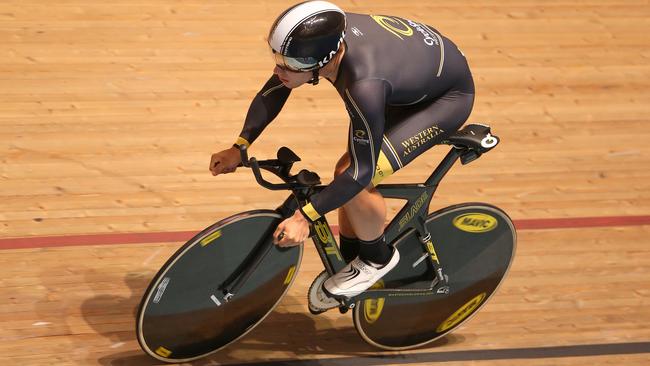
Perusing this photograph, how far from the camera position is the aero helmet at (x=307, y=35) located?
11.1ft

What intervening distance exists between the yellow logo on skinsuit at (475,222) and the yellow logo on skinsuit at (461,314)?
357 mm

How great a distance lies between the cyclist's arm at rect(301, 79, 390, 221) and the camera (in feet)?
11.4

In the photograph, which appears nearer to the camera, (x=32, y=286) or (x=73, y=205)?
(x=32, y=286)

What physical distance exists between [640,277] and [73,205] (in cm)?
285

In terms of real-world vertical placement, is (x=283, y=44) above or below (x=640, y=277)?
above

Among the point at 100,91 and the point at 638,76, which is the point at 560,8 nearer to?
the point at 638,76

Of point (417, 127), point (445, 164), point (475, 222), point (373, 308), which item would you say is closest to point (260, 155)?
point (373, 308)

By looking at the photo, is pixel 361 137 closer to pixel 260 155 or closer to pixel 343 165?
pixel 343 165

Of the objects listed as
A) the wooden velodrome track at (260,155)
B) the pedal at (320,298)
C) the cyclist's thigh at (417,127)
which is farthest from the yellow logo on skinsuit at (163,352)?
the cyclist's thigh at (417,127)

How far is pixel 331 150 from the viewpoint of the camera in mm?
5719

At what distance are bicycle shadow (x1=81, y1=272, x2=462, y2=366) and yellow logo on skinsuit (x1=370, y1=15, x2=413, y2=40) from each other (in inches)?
57.2

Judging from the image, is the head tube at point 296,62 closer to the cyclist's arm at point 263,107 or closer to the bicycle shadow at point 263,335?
the cyclist's arm at point 263,107

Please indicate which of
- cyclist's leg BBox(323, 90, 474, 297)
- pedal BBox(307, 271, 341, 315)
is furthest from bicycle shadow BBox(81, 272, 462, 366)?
cyclist's leg BBox(323, 90, 474, 297)

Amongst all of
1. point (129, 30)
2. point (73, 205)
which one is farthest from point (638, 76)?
point (73, 205)
